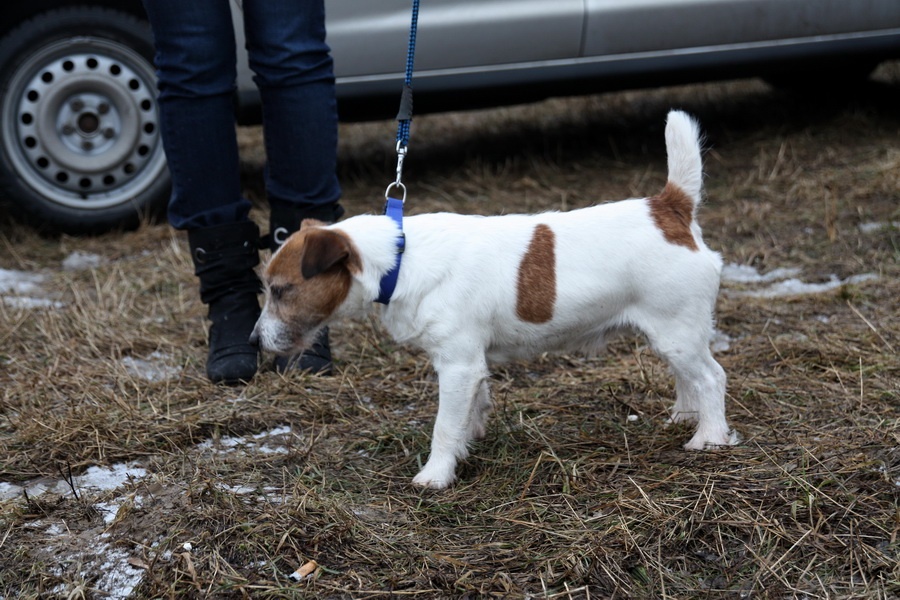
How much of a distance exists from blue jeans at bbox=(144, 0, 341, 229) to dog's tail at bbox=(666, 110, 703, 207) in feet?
3.91

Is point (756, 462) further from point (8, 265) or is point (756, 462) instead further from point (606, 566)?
point (8, 265)

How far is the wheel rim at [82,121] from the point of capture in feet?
15.2

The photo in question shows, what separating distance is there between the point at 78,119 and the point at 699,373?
10.7 ft

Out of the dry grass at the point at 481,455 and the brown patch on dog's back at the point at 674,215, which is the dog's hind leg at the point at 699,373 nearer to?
the dry grass at the point at 481,455

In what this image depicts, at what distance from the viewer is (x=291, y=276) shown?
277 cm

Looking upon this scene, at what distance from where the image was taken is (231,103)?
11.2 ft

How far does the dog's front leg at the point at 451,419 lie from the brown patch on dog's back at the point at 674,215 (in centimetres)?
63

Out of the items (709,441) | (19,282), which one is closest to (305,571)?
(709,441)

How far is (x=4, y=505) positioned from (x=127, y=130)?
8.45 ft

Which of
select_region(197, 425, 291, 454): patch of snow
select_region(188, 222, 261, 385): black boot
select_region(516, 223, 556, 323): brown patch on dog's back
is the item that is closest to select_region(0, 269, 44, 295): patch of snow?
select_region(188, 222, 261, 385): black boot

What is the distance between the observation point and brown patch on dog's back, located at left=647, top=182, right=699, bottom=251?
2.77m

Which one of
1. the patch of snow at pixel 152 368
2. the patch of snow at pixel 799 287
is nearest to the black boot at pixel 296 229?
the patch of snow at pixel 152 368

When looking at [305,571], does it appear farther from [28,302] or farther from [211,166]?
[28,302]

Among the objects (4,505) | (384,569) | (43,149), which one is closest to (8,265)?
(43,149)
